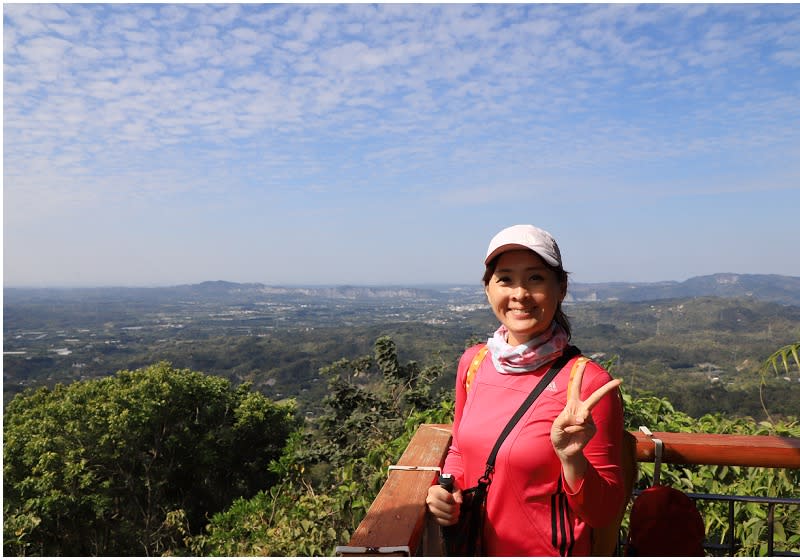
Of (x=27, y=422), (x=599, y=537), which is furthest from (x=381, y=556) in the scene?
(x=27, y=422)

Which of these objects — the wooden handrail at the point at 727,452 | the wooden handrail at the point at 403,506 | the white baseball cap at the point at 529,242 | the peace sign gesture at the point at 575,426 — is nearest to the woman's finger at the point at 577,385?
the peace sign gesture at the point at 575,426

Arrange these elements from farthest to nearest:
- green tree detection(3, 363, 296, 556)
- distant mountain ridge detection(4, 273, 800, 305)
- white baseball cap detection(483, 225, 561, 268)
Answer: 1. distant mountain ridge detection(4, 273, 800, 305)
2. green tree detection(3, 363, 296, 556)
3. white baseball cap detection(483, 225, 561, 268)

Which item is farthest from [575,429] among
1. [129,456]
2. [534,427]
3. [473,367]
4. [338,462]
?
[129,456]

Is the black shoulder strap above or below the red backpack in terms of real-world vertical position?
above

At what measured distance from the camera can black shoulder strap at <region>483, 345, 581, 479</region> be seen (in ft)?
3.96

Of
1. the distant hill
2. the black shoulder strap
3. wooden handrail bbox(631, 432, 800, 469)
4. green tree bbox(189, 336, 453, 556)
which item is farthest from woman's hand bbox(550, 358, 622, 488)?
the distant hill

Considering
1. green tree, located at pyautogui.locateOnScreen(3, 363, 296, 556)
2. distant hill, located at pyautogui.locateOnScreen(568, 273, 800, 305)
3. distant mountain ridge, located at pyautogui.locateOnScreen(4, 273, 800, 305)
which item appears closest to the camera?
green tree, located at pyautogui.locateOnScreen(3, 363, 296, 556)

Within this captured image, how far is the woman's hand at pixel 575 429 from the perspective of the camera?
0.98m

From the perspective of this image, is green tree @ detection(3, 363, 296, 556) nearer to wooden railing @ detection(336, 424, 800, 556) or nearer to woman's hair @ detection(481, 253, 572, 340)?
wooden railing @ detection(336, 424, 800, 556)

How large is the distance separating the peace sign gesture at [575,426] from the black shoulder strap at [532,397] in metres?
0.19

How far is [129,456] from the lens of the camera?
14.3m

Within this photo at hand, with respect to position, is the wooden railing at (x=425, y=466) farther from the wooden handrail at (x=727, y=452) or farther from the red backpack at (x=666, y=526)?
the red backpack at (x=666, y=526)

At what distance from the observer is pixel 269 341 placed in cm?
6781

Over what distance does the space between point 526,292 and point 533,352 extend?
14cm
